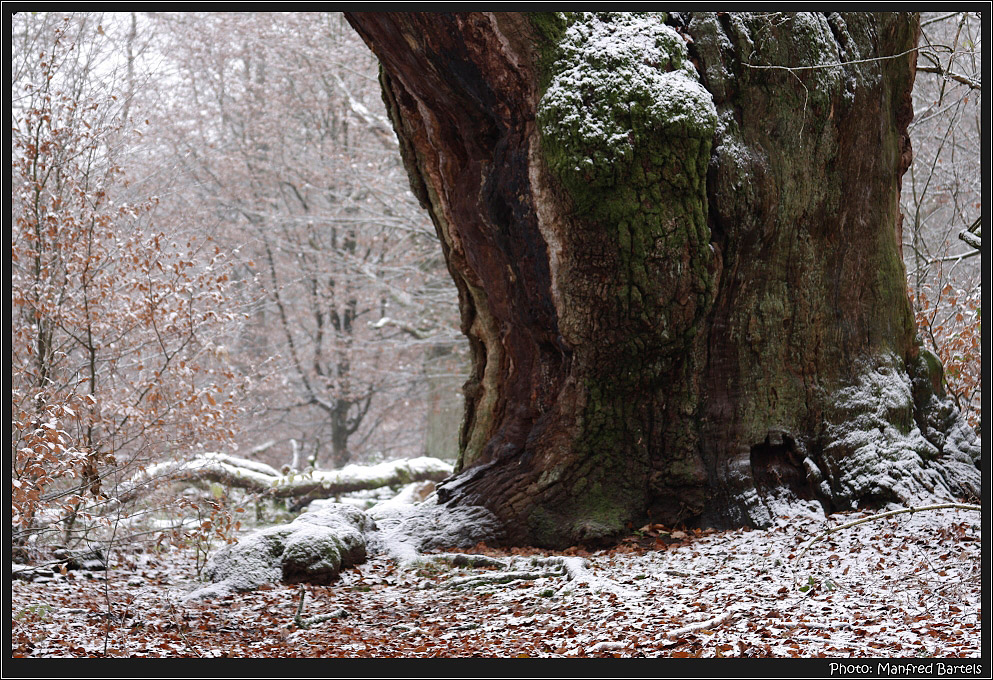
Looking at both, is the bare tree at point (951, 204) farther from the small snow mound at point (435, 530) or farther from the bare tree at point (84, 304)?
the bare tree at point (84, 304)

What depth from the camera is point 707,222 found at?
5715 mm

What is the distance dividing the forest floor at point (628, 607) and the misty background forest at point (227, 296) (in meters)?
0.05

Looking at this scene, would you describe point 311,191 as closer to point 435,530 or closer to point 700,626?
point 435,530

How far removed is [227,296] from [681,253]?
4404 millimetres

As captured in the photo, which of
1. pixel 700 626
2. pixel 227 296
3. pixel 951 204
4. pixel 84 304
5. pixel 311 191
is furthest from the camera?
pixel 311 191

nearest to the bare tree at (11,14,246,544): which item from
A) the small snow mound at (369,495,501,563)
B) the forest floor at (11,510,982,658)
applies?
the forest floor at (11,510,982,658)

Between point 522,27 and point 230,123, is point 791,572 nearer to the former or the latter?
point 522,27

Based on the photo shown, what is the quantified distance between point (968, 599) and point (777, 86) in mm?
3730

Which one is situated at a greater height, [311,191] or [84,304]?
[311,191]

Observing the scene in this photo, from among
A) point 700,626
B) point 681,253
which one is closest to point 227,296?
point 681,253

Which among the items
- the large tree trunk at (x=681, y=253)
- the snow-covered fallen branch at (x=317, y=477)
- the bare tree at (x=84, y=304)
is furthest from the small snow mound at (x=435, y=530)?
the snow-covered fallen branch at (x=317, y=477)

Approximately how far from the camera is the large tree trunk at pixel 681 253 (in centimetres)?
552

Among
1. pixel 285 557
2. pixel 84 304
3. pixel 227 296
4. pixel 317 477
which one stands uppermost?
pixel 227 296

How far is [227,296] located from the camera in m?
7.68
